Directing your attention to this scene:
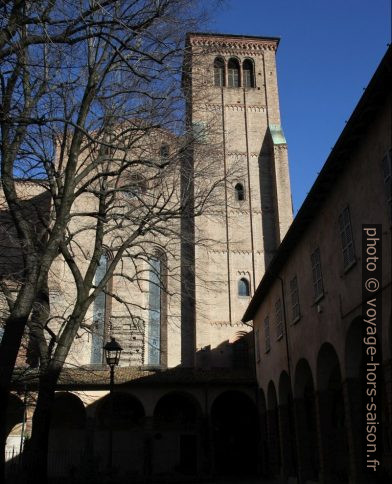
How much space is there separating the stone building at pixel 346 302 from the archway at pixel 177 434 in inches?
281

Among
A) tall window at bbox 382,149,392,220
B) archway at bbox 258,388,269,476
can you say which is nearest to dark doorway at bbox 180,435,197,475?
archway at bbox 258,388,269,476

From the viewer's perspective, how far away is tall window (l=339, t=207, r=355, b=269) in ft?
36.4

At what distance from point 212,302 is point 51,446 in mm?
10553

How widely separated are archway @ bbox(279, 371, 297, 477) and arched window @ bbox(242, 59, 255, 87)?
21.8 m

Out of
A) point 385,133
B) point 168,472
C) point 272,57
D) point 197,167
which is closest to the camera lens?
point 385,133

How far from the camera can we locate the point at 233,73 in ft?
114

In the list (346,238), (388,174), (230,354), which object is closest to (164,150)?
(346,238)

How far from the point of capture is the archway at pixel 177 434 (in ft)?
78.6

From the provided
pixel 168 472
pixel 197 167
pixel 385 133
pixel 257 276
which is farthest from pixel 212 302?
pixel 385 133

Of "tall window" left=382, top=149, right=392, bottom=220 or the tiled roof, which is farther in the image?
the tiled roof

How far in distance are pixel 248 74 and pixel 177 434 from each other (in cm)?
2322

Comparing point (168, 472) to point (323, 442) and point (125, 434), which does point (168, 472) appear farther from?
point (323, 442)

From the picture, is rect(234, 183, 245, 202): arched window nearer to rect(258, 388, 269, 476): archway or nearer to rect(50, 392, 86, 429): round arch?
rect(258, 388, 269, 476): archway

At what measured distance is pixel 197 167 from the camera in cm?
1431
